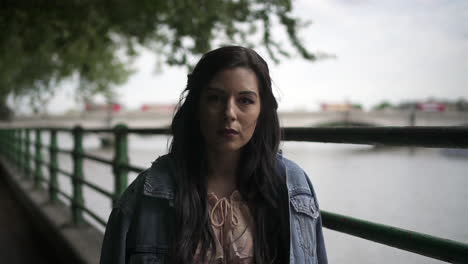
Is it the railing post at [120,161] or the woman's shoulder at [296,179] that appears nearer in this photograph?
the woman's shoulder at [296,179]

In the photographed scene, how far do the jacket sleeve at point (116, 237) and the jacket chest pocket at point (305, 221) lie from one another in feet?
1.82

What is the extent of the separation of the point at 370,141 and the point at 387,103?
60.4 m

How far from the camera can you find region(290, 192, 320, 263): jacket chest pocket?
4.80 feet

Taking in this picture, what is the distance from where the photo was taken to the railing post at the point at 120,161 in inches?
129

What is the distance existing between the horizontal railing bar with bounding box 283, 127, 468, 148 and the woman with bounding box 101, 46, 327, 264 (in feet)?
0.68

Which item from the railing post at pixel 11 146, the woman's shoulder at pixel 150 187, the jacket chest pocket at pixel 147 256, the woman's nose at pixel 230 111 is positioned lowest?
the railing post at pixel 11 146

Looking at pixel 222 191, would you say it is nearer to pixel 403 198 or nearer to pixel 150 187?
pixel 150 187

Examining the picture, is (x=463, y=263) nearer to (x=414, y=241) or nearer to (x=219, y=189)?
(x=414, y=241)

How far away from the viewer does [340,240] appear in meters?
1.85

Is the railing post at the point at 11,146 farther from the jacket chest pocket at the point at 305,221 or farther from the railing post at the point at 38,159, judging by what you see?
the jacket chest pocket at the point at 305,221

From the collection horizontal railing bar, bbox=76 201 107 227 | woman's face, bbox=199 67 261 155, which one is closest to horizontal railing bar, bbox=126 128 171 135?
horizontal railing bar, bbox=76 201 107 227

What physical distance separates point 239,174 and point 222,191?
10cm

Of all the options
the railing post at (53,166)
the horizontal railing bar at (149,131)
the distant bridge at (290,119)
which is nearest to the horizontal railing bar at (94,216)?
the horizontal railing bar at (149,131)

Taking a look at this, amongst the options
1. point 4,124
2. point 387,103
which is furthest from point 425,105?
point 4,124
